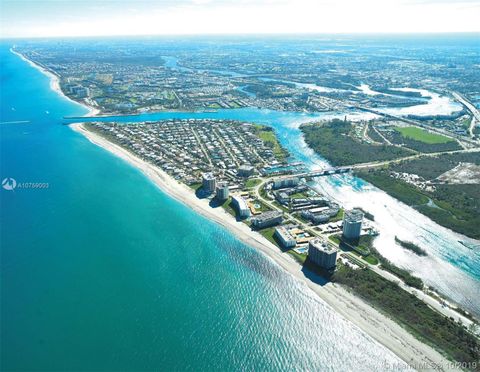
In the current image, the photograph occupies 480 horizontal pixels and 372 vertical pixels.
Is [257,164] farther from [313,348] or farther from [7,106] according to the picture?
[7,106]

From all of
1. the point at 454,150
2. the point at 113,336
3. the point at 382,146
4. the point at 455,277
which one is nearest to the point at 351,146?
the point at 382,146

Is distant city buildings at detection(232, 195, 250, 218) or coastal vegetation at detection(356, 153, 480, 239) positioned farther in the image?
coastal vegetation at detection(356, 153, 480, 239)

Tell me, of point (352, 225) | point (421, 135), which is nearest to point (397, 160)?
point (421, 135)

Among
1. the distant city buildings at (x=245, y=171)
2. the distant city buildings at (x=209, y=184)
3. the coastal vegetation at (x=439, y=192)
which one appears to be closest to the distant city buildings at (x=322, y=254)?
the coastal vegetation at (x=439, y=192)

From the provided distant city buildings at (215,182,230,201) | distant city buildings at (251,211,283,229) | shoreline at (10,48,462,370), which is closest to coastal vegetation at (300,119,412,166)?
distant city buildings at (215,182,230,201)

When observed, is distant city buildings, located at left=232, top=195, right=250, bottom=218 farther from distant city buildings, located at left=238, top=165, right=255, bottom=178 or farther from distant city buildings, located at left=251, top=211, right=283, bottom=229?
distant city buildings, located at left=238, top=165, right=255, bottom=178

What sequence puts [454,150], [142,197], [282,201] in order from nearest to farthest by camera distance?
[282,201] → [142,197] → [454,150]

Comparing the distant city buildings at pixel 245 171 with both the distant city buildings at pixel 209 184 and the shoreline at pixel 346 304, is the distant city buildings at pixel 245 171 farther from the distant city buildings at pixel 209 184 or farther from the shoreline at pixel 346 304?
the shoreline at pixel 346 304
